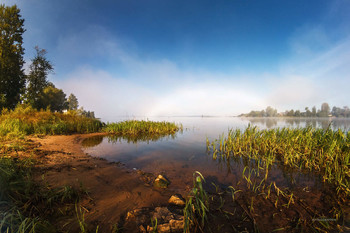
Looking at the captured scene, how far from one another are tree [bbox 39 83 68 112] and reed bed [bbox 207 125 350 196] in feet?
132

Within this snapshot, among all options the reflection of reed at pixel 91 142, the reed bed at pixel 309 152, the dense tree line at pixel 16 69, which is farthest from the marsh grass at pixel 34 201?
the dense tree line at pixel 16 69

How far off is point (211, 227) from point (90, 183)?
343 centimetres

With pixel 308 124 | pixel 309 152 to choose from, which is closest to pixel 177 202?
pixel 309 152

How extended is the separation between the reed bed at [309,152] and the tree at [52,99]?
40310 mm

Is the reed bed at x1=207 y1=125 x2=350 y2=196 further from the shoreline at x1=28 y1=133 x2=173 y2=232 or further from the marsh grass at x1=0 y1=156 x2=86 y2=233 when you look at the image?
the marsh grass at x1=0 y1=156 x2=86 y2=233

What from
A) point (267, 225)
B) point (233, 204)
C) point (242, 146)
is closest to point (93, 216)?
point (233, 204)

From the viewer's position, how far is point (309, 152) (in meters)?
5.77

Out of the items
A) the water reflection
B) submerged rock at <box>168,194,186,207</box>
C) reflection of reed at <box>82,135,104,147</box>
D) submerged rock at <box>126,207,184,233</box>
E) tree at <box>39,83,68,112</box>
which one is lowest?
reflection of reed at <box>82,135,104,147</box>

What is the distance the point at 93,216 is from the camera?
2494 mm

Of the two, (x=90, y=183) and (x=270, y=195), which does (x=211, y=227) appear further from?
(x=90, y=183)

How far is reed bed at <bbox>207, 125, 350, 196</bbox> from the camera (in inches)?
169

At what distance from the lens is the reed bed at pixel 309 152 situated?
4305 mm

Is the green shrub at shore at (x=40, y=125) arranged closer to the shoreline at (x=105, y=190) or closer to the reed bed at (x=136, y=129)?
the reed bed at (x=136, y=129)

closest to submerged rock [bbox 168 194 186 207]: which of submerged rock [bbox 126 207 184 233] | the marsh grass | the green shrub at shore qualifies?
submerged rock [bbox 126 207 184 233]
